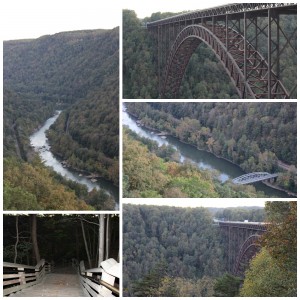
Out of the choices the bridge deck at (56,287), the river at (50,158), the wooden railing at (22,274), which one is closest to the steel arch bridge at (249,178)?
the river at (50,158)

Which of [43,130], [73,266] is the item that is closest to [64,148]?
[43,130]

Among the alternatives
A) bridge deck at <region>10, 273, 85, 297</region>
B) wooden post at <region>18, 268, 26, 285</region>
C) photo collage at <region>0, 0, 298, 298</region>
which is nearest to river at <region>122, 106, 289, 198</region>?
photo collage at <region>0, 0, 298, 298</region>

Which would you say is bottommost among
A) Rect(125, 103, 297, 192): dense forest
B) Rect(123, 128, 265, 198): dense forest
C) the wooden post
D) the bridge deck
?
the bridge deck

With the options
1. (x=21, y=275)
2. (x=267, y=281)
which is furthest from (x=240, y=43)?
(x=21, y=275)

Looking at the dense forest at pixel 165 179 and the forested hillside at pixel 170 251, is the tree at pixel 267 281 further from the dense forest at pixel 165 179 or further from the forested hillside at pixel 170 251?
the dense forest at pixel 165 179

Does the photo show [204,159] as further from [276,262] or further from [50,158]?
[50,158]

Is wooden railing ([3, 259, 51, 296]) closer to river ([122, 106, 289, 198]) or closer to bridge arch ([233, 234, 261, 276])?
river ([122, 106, 289, 198])

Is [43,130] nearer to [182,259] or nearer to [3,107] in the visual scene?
[3,107]
